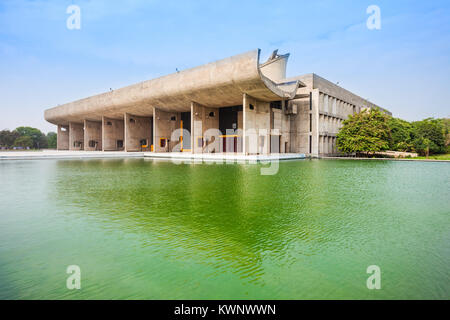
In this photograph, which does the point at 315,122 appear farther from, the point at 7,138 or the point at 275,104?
the point at 7,138

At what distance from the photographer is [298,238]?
3826mm

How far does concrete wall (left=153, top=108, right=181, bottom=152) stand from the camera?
33.9 meters

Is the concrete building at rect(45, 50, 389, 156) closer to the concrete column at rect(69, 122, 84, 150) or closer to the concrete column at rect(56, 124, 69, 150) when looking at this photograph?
the concrete column at rect(69, 122, 84, 150)

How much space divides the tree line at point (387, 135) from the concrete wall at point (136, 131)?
1097 inches

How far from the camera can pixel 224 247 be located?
3.48 meters

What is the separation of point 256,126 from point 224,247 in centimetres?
2404

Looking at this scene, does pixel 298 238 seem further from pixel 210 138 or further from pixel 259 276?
pixel 210 138

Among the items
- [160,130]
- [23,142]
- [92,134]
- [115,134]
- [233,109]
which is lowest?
[160,130]

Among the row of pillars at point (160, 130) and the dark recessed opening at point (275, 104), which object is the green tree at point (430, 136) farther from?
the row of pillars at point (160, 130)

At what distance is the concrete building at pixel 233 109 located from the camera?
23625 mm

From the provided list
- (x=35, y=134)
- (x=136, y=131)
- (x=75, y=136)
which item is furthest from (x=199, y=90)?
(x=35, y=134)

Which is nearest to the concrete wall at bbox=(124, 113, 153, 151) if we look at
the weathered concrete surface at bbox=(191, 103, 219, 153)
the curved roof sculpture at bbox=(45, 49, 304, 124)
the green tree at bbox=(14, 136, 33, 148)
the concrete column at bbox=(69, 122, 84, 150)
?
the curved roof sculpture at bbox=(45, 49, 304, 124)
